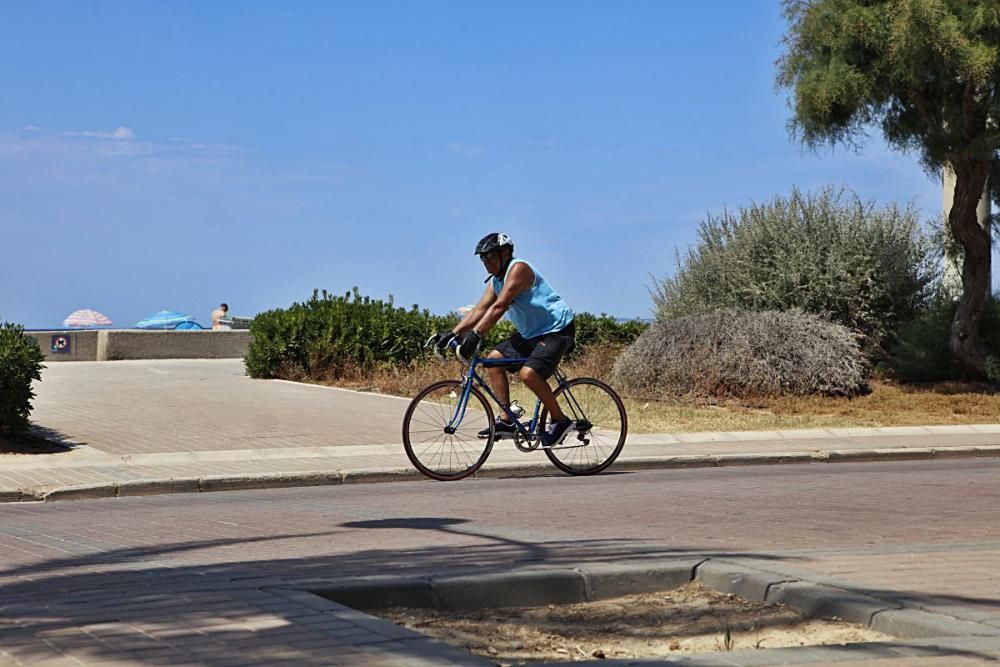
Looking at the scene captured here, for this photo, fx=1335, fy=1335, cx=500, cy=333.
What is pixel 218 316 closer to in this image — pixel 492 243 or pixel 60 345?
pixel 60 345

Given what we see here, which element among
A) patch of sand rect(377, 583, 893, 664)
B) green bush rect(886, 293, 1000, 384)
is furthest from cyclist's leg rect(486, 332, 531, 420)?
green bush rect(886, 293, 1000, 384)

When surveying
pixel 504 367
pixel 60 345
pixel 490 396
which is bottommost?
pixel 490 396

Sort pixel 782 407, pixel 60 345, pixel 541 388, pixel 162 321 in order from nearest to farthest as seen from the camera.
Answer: pixel 541 388 → pixel 782 407 → pixel 60 345 → pixel 162 321

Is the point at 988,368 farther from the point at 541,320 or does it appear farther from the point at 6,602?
the point at 6,602

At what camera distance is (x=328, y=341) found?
2238cm

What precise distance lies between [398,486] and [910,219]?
1517 cm

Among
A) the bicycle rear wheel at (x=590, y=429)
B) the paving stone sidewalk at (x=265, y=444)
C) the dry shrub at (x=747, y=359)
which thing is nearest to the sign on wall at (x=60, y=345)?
the paving stone sidewalk at (x=265, y=444)

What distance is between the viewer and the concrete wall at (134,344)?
2883 centimetres

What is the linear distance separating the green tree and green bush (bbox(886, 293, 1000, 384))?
0.25 m

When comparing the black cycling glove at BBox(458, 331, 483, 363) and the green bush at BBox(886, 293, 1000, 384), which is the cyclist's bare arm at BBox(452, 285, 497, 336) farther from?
the green bush at BBox(886, 293, 1000, 384)

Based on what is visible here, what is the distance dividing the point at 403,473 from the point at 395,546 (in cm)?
460

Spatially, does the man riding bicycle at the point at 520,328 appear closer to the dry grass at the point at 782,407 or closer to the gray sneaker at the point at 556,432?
the gray sneaker at the point at 556,432

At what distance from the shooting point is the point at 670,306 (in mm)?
24688

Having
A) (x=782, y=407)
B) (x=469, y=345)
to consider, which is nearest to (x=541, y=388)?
(x=469, y=345)
